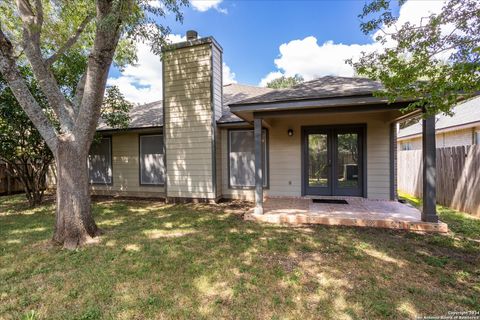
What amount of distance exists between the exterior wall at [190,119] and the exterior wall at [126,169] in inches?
60.0

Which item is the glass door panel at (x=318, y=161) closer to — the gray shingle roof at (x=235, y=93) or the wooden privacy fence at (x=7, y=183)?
the gray shingle roof at (x=235, y=93)

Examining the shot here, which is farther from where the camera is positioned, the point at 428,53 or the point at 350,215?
the point at 350,215

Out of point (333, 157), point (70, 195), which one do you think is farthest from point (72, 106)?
point (333, 157)

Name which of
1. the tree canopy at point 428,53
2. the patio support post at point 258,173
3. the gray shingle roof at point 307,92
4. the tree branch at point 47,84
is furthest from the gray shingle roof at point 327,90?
the tree branch at point 47,84

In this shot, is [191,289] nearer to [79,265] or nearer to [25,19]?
[79,265]

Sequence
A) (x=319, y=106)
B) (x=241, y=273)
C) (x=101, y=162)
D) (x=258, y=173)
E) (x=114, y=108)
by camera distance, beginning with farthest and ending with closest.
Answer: (x=101, y=162) → (x=114, y=108) → (x=258, y=173) → (x=319, y=106) → (x=241, y=273)

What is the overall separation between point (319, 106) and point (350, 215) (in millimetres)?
2372

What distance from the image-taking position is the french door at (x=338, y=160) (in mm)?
6914

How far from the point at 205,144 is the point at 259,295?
5.18m

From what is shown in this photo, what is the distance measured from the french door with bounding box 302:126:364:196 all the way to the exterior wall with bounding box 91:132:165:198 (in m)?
5.37

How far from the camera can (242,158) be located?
754 centimetres

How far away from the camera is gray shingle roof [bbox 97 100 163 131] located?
321 inches

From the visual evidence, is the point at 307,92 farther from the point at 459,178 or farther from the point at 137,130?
the point at 137,130

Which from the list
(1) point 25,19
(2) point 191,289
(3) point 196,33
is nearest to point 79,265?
(2) point 191,289
